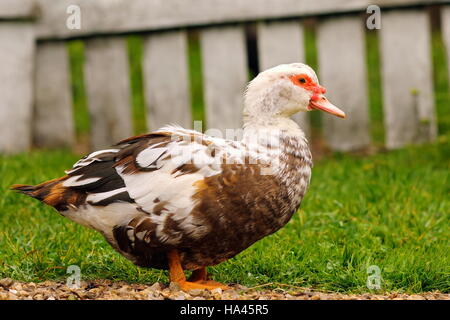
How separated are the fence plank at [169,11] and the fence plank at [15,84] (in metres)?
0.20

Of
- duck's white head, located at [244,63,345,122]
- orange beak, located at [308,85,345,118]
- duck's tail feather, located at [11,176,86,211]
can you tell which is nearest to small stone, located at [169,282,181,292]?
duck's tail feather, located at [11,176,86,211]

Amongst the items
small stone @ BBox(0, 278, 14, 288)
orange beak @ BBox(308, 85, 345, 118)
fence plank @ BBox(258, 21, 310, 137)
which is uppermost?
fence plank @ BBox(258, 21, 310, 137)

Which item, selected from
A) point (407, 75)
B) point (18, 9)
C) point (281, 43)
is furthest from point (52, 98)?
Answer: point (407, 75)

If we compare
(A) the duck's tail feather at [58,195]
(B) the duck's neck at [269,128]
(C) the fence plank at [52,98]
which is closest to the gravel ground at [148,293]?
(A) the duck's tail feather at [58,195]

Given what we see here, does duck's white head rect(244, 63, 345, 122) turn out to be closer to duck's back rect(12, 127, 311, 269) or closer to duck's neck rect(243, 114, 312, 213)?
duck's neck rect(243, 114, 312, 213)

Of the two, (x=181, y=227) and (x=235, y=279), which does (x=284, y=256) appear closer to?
(x=235, y=279)

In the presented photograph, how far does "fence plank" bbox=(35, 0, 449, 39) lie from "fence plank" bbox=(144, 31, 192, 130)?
0.14m

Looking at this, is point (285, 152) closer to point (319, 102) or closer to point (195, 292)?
point (319, 102)

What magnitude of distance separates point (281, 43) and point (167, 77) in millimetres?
1036

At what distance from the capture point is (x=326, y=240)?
4883 mm

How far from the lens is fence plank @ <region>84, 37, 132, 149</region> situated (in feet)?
24.8

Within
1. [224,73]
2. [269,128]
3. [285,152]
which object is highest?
[224,73]

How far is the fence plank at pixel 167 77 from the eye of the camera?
746 centimetres

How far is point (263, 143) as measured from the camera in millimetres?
4074
